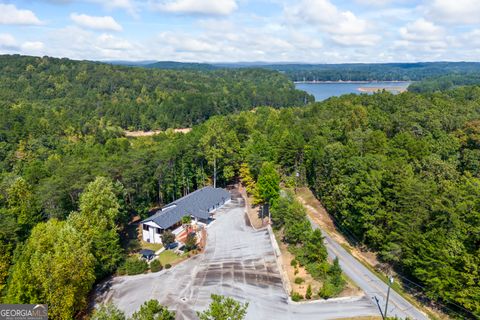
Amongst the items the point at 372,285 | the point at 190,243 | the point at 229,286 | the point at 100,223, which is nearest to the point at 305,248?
the point at 372,285

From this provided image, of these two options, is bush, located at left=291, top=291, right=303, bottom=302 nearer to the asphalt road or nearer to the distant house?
the asphalt road

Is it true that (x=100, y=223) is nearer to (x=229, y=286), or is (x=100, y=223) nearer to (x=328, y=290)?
(x=229, y=286)

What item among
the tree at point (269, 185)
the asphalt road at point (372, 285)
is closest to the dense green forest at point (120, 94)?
the tree at point (269, 185)

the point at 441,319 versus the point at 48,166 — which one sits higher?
the point at 48,166

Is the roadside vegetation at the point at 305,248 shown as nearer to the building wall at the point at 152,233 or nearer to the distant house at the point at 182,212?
the distant house at the point at 182,212

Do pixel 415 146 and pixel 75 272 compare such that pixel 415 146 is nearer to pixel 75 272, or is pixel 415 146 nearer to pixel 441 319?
pixel 441 319

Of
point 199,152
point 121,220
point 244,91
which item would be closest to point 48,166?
point 121,220
